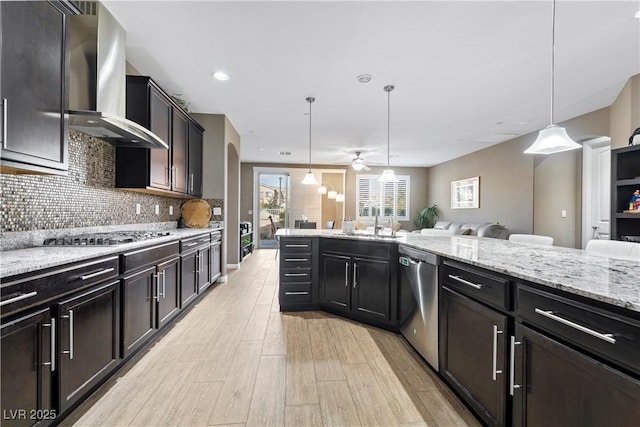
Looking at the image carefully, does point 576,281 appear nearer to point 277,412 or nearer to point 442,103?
point 277,412

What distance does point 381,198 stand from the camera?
30.7 ft

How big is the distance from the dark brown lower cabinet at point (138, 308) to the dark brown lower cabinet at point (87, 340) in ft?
0.25

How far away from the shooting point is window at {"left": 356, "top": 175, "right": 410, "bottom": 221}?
9.20m

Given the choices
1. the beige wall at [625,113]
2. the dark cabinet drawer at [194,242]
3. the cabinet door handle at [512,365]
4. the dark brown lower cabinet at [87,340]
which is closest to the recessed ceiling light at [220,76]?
the dark cabinet drawer at [194,242]

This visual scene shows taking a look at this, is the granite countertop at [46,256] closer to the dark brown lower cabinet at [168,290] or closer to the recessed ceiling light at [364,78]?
the dark brown lower cabinet at [168,290]

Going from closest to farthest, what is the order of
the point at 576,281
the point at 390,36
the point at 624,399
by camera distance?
the point at 624,399
the point at 576,281
the point at 390,36

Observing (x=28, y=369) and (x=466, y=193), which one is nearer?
(x=28, y=369)

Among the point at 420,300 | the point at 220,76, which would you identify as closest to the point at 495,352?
the point at 420,300

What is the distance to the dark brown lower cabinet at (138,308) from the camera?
6.59ft

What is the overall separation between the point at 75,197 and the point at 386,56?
9.87 feet

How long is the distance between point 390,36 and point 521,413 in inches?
105

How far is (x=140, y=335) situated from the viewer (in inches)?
87.0

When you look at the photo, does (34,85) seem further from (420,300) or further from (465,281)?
(420,300)

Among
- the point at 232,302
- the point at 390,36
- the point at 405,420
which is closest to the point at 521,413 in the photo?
the point at 405,420
